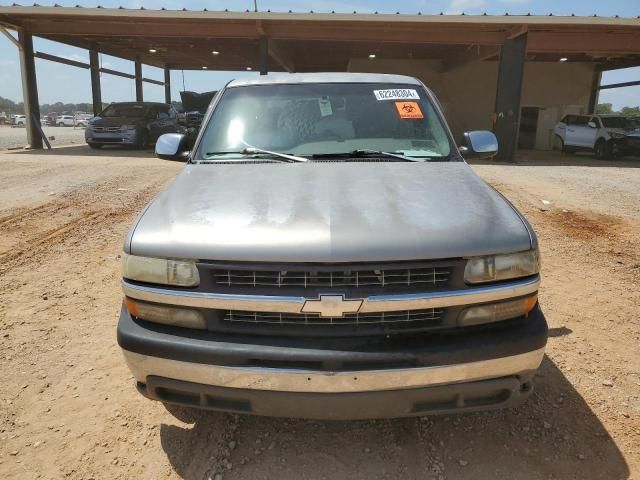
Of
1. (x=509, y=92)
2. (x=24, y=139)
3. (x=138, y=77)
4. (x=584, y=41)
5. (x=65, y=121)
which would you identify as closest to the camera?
(x=509, y=92)

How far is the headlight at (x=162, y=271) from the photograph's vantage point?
2049mm

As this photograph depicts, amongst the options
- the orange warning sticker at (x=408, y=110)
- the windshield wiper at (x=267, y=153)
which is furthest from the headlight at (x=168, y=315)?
the orange warning sticker at (x=408, y=110)

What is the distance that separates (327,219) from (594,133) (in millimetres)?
19383

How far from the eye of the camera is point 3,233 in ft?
19.3

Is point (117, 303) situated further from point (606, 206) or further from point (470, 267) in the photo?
point (606, 206)

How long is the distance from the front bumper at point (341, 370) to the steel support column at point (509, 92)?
46.8 feet

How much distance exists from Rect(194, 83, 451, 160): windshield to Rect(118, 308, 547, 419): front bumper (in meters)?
1.49

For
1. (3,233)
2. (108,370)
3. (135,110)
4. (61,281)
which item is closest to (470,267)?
(108,370)

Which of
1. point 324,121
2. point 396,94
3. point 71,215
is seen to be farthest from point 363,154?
point 71,215

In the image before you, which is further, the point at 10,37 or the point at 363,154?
the point at 10,37

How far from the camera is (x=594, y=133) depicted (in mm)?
18266

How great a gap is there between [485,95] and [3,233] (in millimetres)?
21771

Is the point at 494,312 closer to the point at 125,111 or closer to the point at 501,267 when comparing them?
the point at 501,267

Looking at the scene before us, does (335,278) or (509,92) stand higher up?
(509,92)
